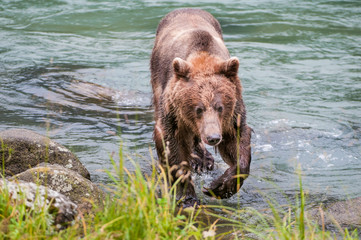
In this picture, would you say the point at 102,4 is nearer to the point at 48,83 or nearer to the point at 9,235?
the point at 48,83

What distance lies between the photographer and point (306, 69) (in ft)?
35.0

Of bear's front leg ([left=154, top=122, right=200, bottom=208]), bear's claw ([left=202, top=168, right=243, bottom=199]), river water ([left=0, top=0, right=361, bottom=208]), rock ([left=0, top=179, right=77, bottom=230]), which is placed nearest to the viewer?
rock ([left=0, top=179, right=77, bottom=230])

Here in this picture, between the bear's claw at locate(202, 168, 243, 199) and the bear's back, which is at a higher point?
the bear's back

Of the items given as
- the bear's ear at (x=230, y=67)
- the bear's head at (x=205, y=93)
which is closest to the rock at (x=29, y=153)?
the bear's head at (x=205, y=93)

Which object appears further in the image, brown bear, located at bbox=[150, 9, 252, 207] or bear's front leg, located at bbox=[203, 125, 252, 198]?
bear's front leg, located at bbox=[203, 125, 252, 198]

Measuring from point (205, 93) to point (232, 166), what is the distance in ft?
3.11

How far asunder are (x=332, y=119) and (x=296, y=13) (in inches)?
282

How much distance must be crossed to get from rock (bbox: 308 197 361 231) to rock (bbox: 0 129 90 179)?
2.32 metres

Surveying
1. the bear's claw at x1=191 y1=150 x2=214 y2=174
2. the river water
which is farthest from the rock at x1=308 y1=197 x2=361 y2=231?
the bear's claw at x1=191 y1=150 x2=214 y2=174

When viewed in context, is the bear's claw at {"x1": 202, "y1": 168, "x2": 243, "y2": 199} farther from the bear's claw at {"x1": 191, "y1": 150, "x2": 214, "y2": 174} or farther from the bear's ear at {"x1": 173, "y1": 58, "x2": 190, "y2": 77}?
the bear's claw at {"x1": 191, "y1": 150, "x2": 214, "y2": 174}

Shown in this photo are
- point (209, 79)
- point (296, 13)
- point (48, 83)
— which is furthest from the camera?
point (296, 13)

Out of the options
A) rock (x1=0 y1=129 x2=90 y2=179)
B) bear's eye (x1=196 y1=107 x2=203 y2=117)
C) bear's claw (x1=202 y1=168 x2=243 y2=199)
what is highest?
A: bear's eye (x1=196 y1=107 x2=203 y2=117)

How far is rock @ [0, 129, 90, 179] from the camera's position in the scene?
5496 mm

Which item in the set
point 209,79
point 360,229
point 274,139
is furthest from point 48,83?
point 360,229
